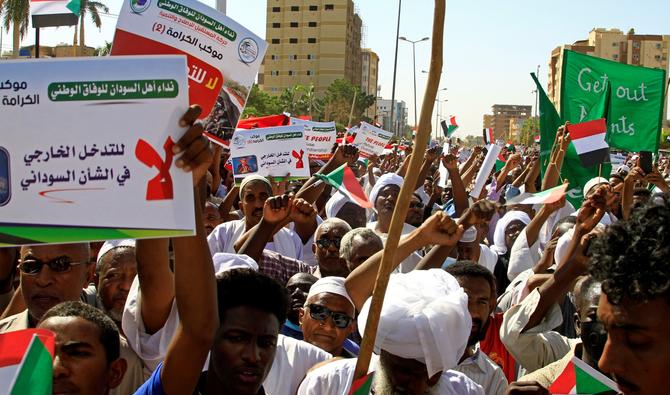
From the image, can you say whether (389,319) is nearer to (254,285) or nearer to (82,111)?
(254,285)

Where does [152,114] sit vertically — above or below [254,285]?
above

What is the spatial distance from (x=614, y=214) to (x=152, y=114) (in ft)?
19.7

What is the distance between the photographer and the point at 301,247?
6.03 meters

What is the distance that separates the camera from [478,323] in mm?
3662

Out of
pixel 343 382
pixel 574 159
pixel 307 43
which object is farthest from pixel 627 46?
pixel 343 382

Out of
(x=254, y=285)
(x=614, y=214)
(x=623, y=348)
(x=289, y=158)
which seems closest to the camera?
(x=623, y=348)

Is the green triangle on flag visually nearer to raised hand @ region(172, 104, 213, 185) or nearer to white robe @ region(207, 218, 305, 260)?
white robe @ region(207, 218, 305, 260)

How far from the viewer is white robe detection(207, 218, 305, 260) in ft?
18.6

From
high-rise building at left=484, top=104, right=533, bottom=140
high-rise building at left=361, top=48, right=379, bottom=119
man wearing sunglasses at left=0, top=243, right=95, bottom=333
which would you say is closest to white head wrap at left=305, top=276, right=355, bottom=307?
man wearing sunglasses at left=0, top=243, right=95, bottom=333

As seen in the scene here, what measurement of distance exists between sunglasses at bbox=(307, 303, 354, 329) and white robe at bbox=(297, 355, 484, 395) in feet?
1.79

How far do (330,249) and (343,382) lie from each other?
2.02m

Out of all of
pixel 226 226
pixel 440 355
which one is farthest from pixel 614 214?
pixel 440 355

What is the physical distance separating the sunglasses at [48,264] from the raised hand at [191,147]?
1.41m

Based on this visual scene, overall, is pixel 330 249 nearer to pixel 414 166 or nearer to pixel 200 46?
pixel 200 46
